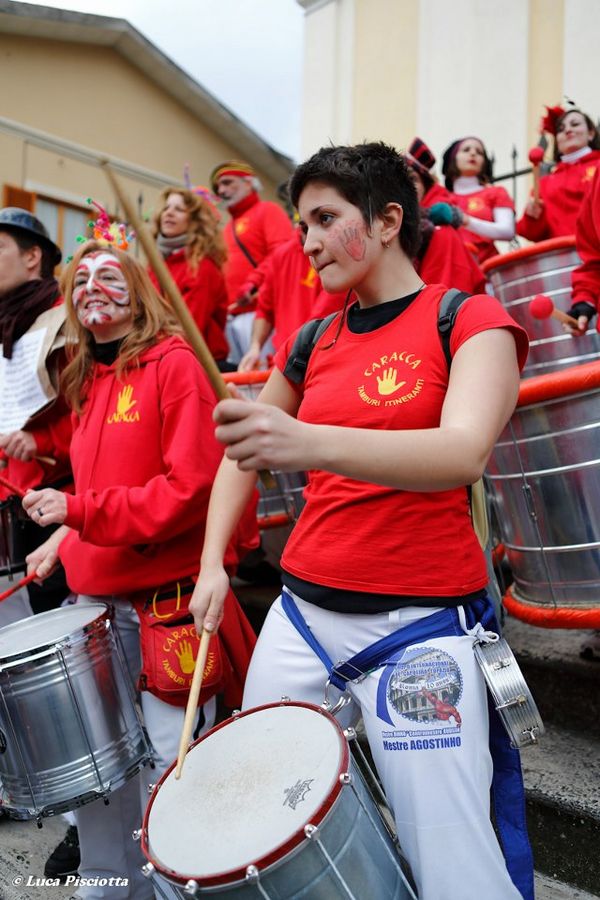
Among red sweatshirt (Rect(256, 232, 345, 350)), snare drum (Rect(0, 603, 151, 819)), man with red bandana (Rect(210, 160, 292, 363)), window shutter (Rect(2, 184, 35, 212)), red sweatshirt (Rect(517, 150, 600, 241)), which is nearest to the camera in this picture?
snare drum (Rect(0, 603, 151, 819))

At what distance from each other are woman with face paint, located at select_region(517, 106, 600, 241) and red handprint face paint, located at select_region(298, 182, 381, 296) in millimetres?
3780

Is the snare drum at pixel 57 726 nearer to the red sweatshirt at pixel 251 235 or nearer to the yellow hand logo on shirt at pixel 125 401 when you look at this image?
the yellow hand logo on shirt at pixel 125 401

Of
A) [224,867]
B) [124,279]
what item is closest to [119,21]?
[124,279]

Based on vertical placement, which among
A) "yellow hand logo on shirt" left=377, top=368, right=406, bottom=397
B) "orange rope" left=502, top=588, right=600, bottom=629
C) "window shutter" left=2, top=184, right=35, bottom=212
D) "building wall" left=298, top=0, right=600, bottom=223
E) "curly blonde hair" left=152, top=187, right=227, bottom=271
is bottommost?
"orange rope" left=502, top=588, right=600, bottom=629

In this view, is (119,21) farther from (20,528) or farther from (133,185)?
(20,528)

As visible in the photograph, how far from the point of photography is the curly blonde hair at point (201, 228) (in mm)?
4953

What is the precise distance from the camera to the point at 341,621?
5.85 feet

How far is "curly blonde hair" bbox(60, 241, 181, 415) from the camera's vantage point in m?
2.78

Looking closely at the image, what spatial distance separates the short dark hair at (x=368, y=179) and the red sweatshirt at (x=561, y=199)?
142 inches

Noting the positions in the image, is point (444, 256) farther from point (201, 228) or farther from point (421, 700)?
point (421, 700)

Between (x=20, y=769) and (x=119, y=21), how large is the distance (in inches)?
496

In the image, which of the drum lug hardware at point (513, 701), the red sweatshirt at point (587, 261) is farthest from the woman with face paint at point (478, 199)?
the drum lug hardware at point (513, 701)

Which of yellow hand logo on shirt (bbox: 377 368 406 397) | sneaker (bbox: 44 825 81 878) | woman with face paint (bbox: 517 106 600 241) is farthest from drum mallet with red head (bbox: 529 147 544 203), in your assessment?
sneaker (bbox: 44 825 81 878)

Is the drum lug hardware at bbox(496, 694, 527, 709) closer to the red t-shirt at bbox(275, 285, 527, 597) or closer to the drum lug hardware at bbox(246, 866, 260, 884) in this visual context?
the red t-shirt at bbox(275, 285, 527, 597)
